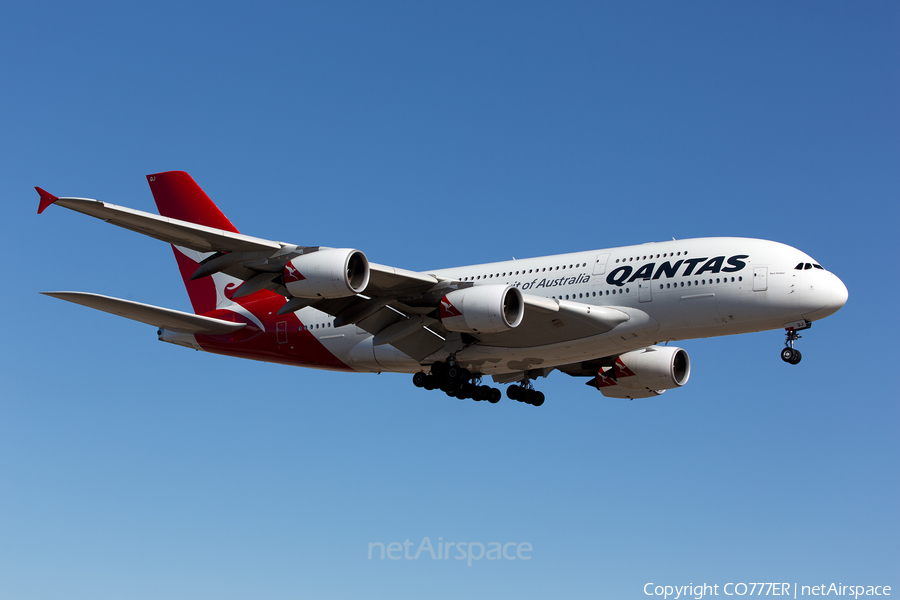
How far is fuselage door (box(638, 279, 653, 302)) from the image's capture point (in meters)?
27.3

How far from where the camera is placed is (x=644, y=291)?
2744 centimetres

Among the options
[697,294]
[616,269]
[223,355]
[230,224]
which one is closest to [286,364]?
[223,355]

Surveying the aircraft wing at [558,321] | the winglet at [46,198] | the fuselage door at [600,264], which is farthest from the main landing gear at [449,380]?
the winglet at [46,198]

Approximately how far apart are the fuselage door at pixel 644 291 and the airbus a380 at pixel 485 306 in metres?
0.04

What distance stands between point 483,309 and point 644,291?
4.98 m

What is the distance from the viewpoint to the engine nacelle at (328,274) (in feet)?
80.2

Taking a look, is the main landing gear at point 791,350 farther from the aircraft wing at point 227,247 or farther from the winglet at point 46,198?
the winglet at point 46,198

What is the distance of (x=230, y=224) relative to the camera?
115ft

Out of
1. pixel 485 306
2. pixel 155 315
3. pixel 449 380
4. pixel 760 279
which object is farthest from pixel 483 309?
pixel 155 315

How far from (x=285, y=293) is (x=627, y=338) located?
33.4 ft

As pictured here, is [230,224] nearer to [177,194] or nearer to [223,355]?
[177,194]

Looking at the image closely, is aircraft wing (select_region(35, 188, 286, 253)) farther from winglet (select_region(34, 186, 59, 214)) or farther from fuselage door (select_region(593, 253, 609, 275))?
fuselage door (select_region(593, 253, 609, 275))

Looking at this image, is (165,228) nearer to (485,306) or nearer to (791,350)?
(485,306)

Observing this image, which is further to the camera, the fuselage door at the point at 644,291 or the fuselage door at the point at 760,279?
the fuselage door at the point at 644,291
